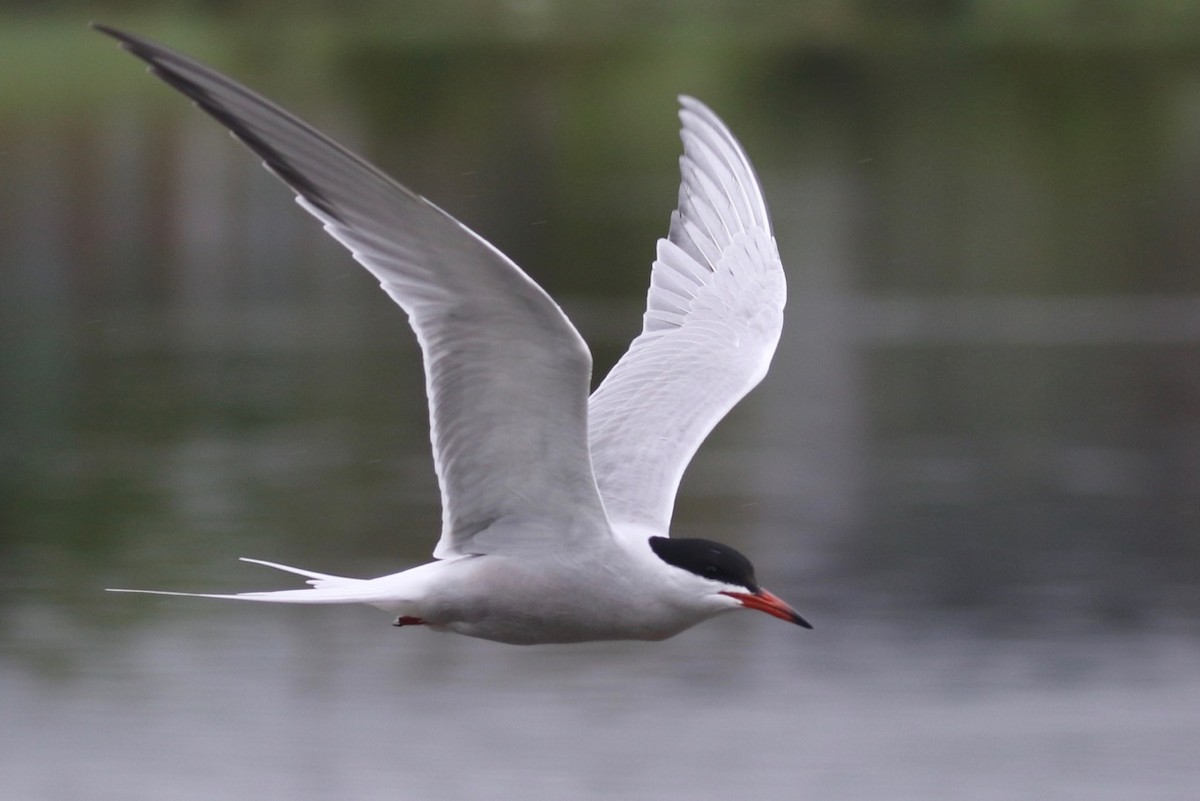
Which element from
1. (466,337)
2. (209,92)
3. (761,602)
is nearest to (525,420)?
(466,337)

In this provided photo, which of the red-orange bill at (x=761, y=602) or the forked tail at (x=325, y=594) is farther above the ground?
the red-orange bill at (x=761, y=602)

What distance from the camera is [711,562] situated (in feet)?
18.9

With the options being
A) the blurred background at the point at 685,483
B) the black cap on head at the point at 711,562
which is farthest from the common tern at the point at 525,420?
the blurred background at the point at 685,483

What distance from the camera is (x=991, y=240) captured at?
102 ft

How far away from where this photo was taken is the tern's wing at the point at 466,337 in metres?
5.00

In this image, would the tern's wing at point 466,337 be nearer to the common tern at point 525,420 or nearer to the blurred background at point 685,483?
the common tern at point 525,420

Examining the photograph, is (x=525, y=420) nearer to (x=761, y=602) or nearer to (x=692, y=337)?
(x=761, y=602)

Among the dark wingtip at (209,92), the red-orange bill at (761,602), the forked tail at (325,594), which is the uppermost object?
the dark wingtip at (209,92)

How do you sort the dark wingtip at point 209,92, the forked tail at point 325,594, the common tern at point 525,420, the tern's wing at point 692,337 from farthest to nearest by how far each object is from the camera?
the tern's wing at point 692,337, the forked tail at point 325,594, the common tern at point 525,420, the dark wingtip at point 209,92

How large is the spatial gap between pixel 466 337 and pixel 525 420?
270 mm

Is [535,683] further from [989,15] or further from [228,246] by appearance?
[989,15]

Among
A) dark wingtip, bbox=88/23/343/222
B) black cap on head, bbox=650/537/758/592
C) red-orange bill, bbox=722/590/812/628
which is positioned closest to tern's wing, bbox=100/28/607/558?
dark wingtip, bbox=88/23/343/222

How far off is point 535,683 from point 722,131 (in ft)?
15.9

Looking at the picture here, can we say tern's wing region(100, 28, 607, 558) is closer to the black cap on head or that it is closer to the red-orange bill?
the black cap on head
